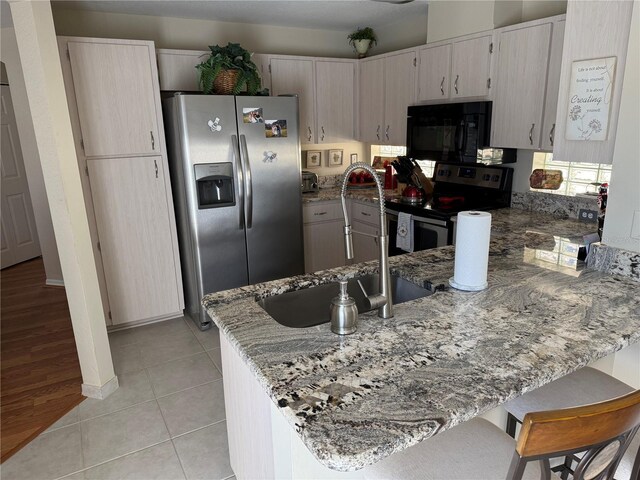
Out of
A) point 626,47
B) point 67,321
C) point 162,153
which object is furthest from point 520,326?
point 67,321

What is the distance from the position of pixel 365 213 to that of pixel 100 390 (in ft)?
8.10

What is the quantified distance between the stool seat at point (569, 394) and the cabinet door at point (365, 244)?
2.45 meters

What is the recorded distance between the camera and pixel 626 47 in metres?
1.68

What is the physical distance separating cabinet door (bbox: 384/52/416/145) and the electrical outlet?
1519 millimetres

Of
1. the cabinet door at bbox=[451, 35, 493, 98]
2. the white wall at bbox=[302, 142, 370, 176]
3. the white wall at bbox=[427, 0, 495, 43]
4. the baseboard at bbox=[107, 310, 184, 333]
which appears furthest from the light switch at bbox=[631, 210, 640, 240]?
the white wall at bbox=[302, 142, 370, 176]

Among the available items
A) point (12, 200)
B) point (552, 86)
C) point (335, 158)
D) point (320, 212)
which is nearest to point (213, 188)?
point (320, 212)

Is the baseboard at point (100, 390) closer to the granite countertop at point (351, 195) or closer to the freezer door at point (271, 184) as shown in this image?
the freezer door at point (271, 184)

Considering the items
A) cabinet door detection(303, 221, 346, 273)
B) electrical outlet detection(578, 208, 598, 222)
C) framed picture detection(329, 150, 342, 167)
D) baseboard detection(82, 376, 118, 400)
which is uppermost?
framed picture detection(329, 150, 342, 167)

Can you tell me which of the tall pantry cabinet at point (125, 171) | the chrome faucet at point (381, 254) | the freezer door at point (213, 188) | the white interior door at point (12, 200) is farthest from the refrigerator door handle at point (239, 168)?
the white interior door at point (12, 200)

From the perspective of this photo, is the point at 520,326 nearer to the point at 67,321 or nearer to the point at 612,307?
the point at 612,307

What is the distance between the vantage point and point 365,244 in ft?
13.3

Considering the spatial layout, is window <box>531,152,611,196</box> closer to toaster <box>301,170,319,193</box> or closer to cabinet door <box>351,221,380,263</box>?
cabinet door <box>351,221,380,263</box>

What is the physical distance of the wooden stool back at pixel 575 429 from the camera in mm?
808

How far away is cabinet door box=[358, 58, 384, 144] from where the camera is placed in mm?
3951
